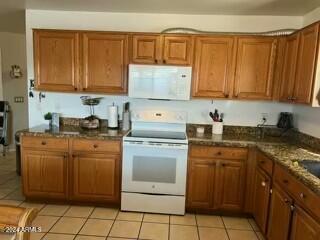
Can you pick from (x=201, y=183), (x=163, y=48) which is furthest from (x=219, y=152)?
(x=163, y=48)

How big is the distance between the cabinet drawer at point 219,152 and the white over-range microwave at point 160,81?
23.3 inches

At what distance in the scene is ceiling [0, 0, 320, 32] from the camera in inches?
107

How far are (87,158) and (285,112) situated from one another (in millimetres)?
2445

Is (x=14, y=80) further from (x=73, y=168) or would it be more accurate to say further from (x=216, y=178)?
(x=216, y=178)

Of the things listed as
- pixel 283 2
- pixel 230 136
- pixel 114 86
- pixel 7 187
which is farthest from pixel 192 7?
pixel 7 187

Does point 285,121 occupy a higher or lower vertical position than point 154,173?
higher

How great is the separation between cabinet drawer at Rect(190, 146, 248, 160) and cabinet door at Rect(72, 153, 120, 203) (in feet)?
2.84

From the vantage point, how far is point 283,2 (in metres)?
2.65

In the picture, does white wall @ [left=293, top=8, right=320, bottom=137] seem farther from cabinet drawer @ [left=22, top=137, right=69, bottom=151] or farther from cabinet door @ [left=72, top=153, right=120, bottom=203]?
cabinet drawer @ [left=22, top=137, right=69, bottom=151]

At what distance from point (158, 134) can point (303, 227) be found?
69.0 inches

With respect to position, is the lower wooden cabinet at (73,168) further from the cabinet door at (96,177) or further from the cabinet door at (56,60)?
the cabinet door at (56,60)

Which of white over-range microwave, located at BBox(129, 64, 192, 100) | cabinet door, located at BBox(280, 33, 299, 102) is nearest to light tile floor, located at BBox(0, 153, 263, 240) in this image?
white over-range microwave, located at BBox(129, 64, 192, 100)

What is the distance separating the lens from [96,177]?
290cm

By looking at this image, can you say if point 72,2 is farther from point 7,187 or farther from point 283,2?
point 7,187
